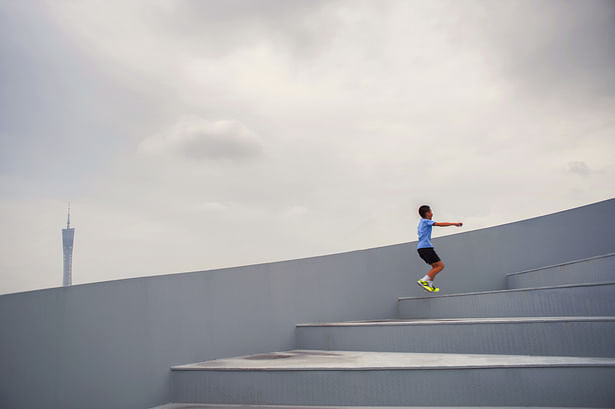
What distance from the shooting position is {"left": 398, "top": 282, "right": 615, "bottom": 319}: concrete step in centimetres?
240

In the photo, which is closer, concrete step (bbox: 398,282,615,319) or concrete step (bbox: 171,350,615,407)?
concrete step (bbox: 171,350,615,407)

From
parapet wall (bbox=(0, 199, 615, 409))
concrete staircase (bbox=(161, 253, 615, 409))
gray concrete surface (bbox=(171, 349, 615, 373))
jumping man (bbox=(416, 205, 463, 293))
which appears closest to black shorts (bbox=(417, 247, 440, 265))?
jumping man (bbox=(416, 205, 463, 293))

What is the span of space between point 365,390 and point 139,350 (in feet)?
4.74

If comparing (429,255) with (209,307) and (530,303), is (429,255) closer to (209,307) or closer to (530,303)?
(530,303)

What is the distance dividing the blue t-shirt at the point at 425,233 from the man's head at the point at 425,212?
0.16 m

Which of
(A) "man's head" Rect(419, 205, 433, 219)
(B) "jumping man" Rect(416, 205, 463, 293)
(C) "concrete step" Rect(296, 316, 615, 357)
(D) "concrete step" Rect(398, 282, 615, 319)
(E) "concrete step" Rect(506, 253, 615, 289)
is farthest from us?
(A) "man's head" Rect(419, 205, 433, 219)

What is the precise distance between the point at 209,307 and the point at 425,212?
7.92 ft

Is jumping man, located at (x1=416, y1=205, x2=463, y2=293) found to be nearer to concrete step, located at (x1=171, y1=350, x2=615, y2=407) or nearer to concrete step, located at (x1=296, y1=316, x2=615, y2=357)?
concrete step, located at (x1=296, y1=316, x2=615, y2=357)

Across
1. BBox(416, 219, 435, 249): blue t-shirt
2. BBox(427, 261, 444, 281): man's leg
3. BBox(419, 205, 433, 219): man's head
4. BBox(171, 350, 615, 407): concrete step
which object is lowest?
BBox(171, 350, 615, 407): concrete step

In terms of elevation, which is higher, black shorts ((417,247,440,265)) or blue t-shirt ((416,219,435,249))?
blue t-shirt ((416,219,435,249))

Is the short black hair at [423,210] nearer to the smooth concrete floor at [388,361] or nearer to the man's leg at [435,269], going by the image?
the man's leg at [435,269]

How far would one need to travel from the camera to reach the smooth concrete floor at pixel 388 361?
1.84 m

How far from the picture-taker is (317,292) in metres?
3.74

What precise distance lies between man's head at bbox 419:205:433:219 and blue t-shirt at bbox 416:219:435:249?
0.52 ft
